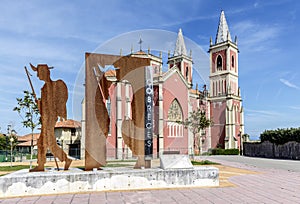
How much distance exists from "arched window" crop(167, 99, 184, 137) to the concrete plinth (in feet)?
79.6

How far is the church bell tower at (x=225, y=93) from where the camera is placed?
42500 mm

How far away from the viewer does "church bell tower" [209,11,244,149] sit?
42500mm

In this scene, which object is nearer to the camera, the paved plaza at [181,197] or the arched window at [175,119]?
the paved plaza at [181,197]

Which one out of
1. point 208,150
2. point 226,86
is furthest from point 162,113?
point 226,86

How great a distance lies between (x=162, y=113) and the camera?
32.3 meters

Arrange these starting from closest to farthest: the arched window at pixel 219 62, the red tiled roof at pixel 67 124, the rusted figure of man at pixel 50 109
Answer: the rusted figure of man at pixel 50 109
the red tiled roof at pixel 67 124
the arched window at pixel 219 62

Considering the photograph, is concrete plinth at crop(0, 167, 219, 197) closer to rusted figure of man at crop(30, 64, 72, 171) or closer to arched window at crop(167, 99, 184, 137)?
rusted figure of man at crop(30, 64, 72, 171)

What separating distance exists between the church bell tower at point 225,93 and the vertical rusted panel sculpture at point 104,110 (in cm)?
3405

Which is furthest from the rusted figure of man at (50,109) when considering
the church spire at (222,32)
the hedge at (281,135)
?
the church spire at (222,32)

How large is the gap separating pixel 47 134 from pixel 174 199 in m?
5.25

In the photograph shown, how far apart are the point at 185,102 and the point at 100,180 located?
28.4m

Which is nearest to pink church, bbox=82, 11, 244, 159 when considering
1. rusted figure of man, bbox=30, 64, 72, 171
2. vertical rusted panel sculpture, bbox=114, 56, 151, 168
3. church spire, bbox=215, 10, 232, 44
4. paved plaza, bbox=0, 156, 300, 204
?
church spire, bbox=215, 10, 232, 44

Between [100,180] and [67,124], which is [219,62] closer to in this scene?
[67,124]

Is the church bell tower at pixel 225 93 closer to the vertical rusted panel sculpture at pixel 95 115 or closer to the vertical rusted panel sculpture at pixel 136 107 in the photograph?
the vertical rusted panel sculpture at pixel 136 107
